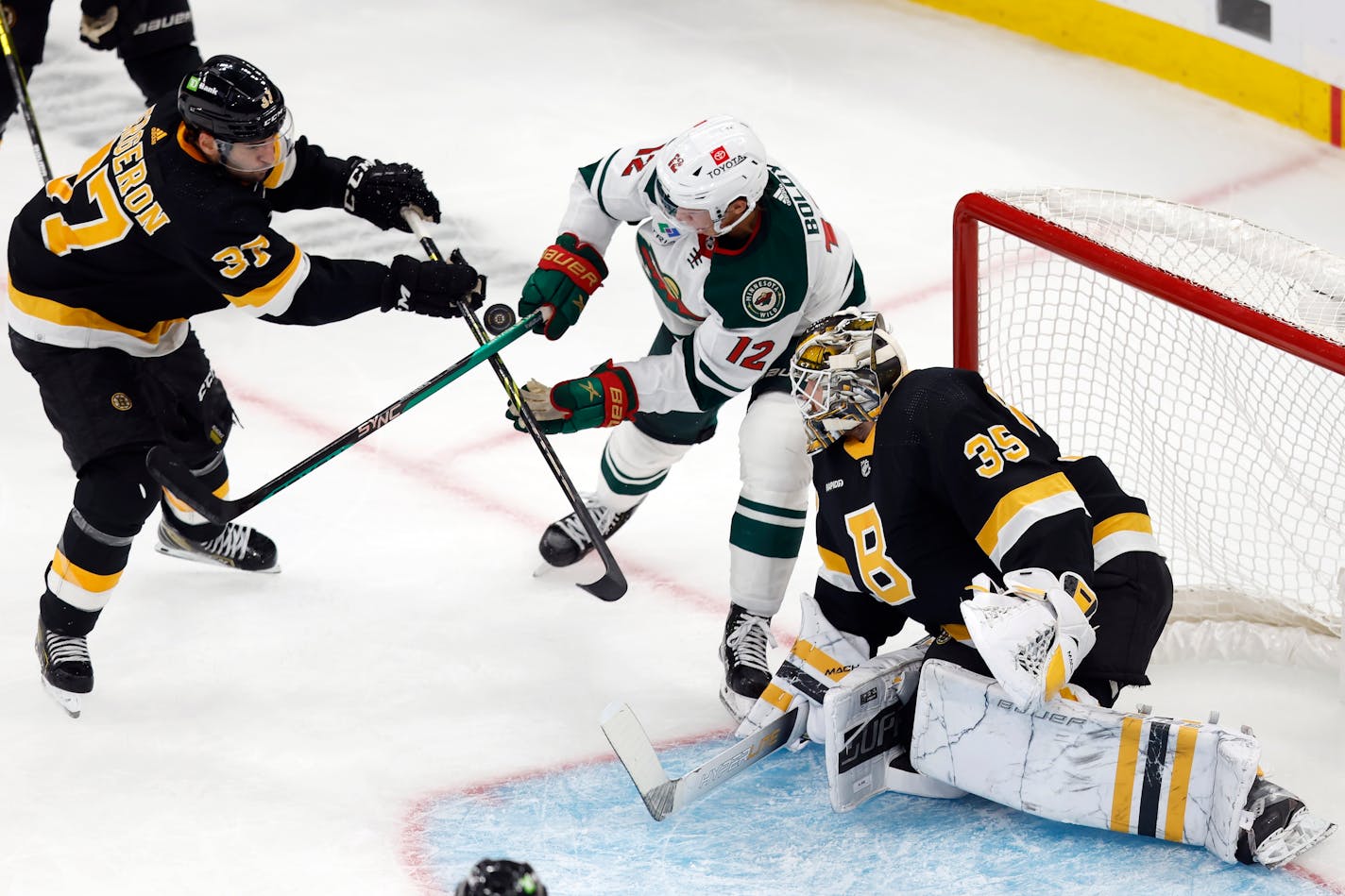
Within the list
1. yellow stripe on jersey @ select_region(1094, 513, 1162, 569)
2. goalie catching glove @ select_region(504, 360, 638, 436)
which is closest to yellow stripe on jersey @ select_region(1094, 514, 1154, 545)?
yellow stripe on jersey @ select_region(1094, 513, 1162, 569)

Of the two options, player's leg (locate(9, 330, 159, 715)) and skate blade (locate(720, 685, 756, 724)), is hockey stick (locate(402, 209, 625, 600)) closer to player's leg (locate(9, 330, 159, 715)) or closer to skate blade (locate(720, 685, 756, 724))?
skate blade (locate(720, 685, 756, 724))

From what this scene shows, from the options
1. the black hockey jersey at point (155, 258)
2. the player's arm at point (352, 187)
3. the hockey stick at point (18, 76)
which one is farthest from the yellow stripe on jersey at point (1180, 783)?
the hockey stick at point (18, 76)

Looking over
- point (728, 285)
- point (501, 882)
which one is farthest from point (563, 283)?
point (501, 882)

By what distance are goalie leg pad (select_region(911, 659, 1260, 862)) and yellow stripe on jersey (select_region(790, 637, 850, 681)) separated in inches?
8.3

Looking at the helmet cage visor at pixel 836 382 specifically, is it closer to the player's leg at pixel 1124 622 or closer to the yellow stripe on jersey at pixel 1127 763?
the player's leg at pixel 1124 622

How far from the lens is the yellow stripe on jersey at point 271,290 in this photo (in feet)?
9.84

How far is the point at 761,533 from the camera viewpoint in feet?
10.4

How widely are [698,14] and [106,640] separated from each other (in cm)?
379

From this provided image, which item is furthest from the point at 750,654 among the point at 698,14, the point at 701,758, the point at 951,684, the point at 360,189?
the point at 698,14

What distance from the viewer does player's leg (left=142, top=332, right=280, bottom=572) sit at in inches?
128

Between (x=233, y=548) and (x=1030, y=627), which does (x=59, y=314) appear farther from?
(x=1030, y=627)

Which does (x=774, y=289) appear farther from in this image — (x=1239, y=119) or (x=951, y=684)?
(x=1239, y=119)

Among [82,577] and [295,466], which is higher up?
[295,466]

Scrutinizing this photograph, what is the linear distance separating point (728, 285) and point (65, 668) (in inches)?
54.0
